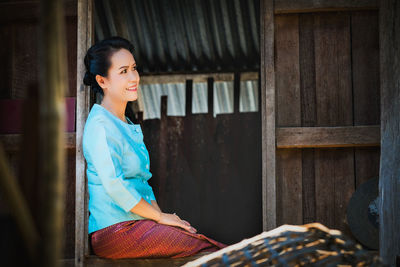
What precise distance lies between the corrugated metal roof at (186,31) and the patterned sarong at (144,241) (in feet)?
9.33

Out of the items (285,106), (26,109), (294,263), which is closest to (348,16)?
(285,106)

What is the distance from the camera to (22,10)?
15.3 ft

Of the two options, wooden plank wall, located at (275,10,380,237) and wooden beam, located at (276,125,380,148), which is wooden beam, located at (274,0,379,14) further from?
wooden beam, located at (276,125,380,148)

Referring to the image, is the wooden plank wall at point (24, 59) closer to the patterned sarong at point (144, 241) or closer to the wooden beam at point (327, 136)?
the patterned sarong at point (144, 241)

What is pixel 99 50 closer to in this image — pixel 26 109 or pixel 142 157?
pixel 142 157

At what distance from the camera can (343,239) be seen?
6.63 feet

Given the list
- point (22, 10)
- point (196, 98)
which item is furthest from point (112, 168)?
point (196, 98)

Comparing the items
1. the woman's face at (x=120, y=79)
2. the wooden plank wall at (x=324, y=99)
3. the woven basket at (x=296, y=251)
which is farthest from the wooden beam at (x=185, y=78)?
the woven basket at (x=296, y=251)

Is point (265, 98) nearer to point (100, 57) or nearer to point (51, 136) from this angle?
point (100, 57)

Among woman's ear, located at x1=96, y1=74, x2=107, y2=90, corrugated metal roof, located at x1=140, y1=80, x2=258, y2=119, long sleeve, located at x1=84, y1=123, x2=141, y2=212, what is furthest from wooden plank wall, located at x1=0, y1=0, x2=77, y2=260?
corrugated metal roof, located at x1=140, y1=80, x2=258, y2=119

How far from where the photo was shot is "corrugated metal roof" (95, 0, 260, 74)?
18.8ft

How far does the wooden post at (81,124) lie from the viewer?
12.9 feet

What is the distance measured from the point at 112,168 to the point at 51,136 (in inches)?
93.5

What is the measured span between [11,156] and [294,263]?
127 inches
